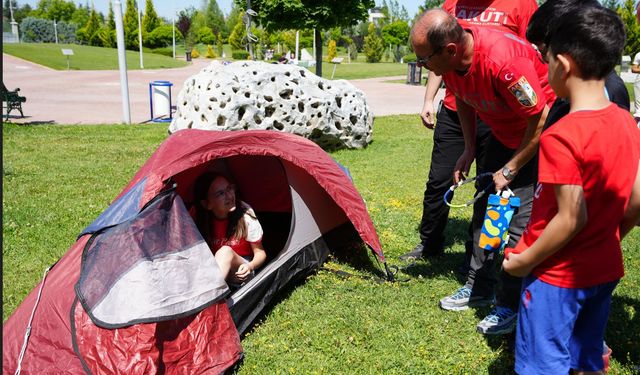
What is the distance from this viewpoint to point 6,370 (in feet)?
8.91

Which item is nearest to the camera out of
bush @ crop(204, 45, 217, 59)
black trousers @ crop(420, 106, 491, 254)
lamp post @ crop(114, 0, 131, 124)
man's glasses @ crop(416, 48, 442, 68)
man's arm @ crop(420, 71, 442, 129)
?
man's glasses @ crop(416, 48, 442, 68)

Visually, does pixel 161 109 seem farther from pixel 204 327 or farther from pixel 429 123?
pixel 204 327

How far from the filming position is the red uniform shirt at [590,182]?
6.18ft

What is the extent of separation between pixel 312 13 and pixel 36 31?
49.8 metres

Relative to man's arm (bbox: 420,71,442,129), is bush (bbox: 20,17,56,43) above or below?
above

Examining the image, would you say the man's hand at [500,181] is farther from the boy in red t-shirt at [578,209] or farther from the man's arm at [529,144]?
the boy in red t-shirt at [578,209]

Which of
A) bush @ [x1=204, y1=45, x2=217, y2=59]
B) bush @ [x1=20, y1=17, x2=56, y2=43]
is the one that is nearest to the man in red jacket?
bush @ [x1=204, y1=45, x2=217, y2=59]

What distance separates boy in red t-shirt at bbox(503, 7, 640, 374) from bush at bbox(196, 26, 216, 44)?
58.8 metres

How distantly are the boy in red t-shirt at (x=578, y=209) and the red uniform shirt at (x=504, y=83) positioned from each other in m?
0.74

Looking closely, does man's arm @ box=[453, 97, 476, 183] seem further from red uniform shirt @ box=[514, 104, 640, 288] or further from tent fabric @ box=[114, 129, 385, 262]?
red uniform shirt @ box=[514, 104, 640, 288]

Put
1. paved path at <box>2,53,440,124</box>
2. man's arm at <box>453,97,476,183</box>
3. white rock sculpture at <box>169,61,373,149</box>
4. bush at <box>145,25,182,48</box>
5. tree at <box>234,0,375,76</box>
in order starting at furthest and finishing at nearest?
bush at <box>145,25,182,48</box> < tree at <box>234,0,375,76</box> < paved path at <box>2,53,440,124</box> < white rock sculpture at <box>169,61,373,149</box> < man's arm at <box>453,97,476,183</box>

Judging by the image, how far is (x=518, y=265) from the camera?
2.11 metres

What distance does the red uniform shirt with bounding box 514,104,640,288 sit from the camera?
1.88 m

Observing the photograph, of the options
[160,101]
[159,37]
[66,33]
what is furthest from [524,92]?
[66,33]
